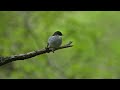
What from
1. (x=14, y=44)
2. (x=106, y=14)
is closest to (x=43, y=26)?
(x=14, y=44)

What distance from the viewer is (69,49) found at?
6.89 metres

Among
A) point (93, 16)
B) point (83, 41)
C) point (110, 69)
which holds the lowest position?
point (110, 69)

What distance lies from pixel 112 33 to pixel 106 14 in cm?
32

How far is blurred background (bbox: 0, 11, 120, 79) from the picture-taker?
6.64 m

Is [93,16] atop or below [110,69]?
atop

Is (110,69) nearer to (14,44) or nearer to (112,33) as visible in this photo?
(112,33)

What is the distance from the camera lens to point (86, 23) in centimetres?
679

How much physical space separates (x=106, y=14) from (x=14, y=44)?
5.09 ft

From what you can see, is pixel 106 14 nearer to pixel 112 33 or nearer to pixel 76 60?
pixel 112 33

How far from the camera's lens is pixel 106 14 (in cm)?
687

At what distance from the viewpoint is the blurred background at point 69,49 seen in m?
6.64

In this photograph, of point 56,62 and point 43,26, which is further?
point 43,26

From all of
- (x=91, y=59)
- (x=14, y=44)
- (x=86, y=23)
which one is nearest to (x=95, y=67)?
(x=91, y=59)

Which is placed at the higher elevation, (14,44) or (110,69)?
(14,44)
